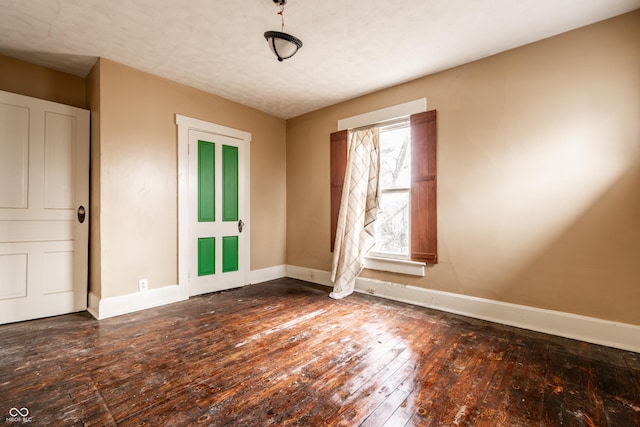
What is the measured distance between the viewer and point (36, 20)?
2.42 metres

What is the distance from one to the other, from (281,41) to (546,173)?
2682mm

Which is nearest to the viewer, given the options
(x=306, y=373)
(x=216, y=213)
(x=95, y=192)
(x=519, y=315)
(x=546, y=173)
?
(x=306, y=373)

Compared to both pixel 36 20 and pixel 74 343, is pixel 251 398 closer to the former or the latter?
pixel 74 343

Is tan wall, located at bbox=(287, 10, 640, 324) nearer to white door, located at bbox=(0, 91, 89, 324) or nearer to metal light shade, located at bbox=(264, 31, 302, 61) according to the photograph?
metal light shade, located at bbox=(264, 31, 302, 61)

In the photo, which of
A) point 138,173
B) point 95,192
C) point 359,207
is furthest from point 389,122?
point 95,192

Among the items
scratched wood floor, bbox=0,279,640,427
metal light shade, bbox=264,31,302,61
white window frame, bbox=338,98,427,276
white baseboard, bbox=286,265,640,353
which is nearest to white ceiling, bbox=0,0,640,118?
metal light shade, bbox=264,31,302,61

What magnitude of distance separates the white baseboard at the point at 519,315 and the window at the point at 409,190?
1.42 feet

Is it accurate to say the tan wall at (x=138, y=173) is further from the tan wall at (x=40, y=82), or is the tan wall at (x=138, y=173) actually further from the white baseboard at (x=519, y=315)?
the white baseboard at (x=519, y=315)

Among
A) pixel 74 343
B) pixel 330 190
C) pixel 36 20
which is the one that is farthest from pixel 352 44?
pixel 74 343

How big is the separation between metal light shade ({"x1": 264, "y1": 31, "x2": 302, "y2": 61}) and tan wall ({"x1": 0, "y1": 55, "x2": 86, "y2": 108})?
275cm

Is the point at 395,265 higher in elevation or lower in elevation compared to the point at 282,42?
lower

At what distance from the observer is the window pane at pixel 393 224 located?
12.0 feet

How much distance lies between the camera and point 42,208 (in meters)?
3.01

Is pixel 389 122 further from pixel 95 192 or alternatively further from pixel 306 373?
pixel 95 192
